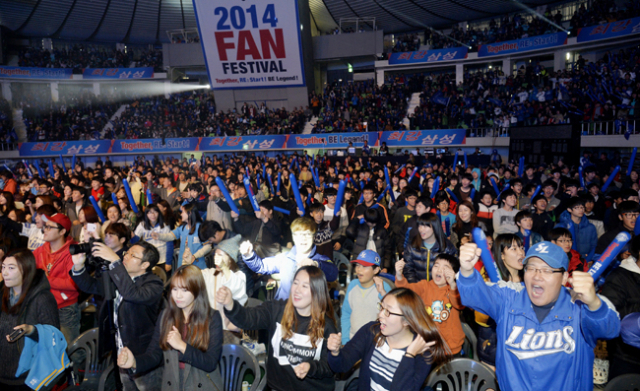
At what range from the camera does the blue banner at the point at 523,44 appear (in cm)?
2244

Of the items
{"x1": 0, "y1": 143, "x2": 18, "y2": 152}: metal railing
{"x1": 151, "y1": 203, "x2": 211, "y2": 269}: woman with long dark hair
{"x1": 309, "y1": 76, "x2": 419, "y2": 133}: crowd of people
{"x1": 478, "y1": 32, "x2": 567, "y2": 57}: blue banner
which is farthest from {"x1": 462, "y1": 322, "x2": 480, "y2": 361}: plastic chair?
{"x1": 0, "y1": 143, "x2": 18, "y2": 152}: metal railing

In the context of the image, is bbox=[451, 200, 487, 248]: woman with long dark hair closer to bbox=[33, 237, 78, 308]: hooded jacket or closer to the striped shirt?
the striped shirt

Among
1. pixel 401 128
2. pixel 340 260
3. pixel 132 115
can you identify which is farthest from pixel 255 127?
pixel 340 260

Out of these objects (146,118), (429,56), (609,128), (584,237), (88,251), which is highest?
(429,56)

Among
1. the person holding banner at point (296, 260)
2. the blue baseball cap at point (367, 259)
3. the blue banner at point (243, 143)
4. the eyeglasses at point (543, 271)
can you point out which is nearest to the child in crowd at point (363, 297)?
the blue baseball cap at point (367, 259)

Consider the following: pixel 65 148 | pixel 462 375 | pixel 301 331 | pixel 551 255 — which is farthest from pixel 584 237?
pixel 65 148

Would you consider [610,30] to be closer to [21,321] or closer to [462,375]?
[462,375]

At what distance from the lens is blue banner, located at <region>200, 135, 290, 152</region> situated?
22953 millimetres

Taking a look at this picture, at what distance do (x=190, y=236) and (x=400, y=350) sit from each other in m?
3.54

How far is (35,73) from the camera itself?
1159 inches

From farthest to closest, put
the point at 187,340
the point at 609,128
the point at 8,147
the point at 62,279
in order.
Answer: the point at 8,147, the point at 609,128, the point at 62,279, the point at 187,340

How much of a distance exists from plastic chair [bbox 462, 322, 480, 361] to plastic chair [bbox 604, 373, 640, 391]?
1.02 metres

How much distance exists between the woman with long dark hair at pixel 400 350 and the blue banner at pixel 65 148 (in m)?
26.7

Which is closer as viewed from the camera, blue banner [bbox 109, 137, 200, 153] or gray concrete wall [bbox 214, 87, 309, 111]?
blue banner [bbox 109, 137, 200, 153]
